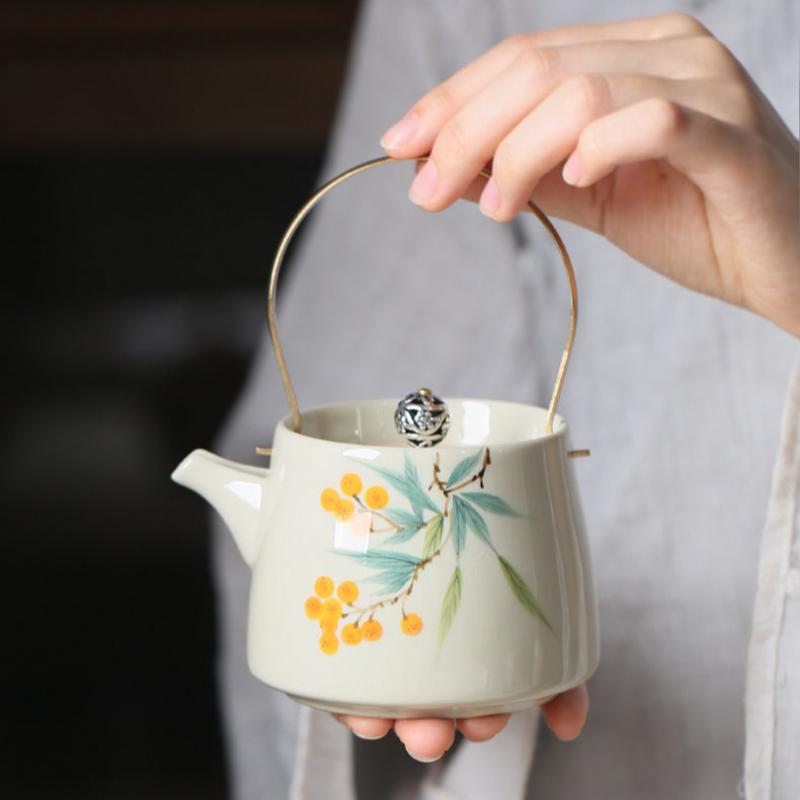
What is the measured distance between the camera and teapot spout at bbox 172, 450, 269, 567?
1.59 ft

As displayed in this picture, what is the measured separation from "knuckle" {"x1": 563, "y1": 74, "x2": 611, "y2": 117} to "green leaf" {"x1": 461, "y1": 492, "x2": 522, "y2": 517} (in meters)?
0.14

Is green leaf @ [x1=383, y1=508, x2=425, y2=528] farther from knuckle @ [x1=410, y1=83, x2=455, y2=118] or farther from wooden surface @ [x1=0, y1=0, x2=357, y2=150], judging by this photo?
wooden surface @ [x1=0, y1=0, x2=357, y2=150]

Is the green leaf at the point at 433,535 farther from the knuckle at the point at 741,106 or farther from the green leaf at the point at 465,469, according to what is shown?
the knuckle at the point at 741,106

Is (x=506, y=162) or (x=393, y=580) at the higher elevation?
(x=506, y=162)

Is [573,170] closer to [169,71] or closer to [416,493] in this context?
[416,493]

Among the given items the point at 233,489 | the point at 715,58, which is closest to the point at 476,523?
the point at 233,489

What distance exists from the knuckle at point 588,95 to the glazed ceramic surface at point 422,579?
12 centimetres

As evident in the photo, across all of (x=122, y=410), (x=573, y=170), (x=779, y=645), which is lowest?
(x=122, y=410)

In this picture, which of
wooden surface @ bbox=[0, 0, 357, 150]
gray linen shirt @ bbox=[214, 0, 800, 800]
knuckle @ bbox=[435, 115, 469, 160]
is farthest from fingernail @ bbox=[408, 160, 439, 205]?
wooden surface @ bbox=[0, 0, 357, 150]

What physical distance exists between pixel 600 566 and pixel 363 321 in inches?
10.8

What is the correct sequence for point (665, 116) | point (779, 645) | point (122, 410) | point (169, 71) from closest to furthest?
1. point (665, 116)
2. point (779, 645)
3. point (169, 71)
4. point (122, 410)

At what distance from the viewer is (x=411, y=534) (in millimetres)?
431

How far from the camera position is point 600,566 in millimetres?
725

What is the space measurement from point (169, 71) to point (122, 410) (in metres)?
0.45
